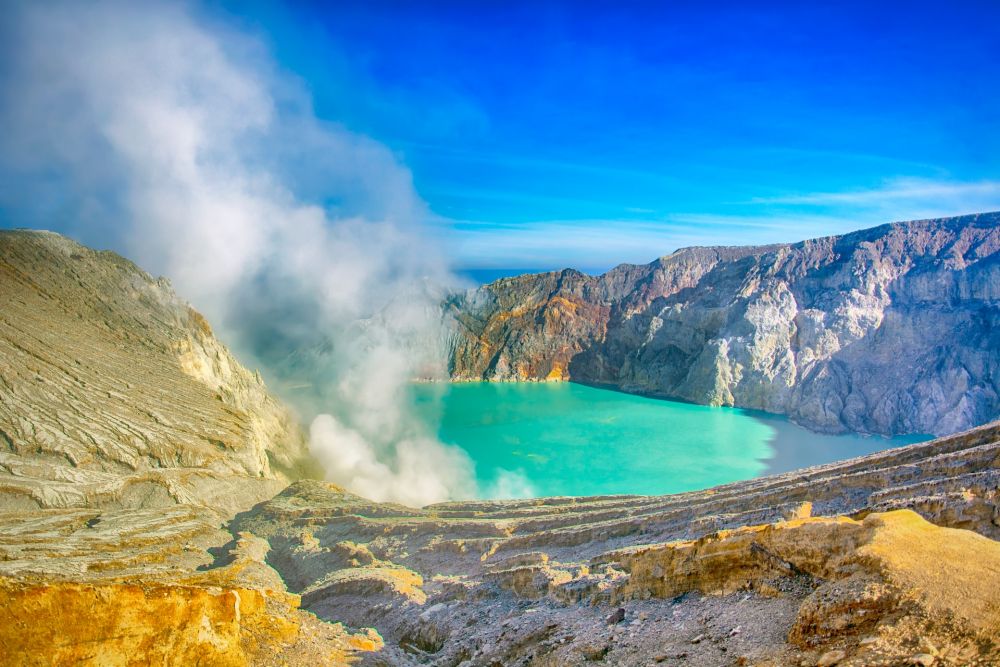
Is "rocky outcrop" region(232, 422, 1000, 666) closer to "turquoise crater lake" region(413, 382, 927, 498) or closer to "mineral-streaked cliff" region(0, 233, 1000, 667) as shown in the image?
"mineral-streaked cliff" region(0, 233, 1000, 667)

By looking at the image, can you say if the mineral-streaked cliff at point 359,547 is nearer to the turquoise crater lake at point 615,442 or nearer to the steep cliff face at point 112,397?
the steep cliff face at point 112,397

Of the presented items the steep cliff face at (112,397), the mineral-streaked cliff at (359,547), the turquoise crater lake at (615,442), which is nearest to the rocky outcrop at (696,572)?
the mineral-streaked cliff at (359,547)

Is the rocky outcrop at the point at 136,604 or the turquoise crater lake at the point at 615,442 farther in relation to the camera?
the turquoise crater lake at the point at 615,442

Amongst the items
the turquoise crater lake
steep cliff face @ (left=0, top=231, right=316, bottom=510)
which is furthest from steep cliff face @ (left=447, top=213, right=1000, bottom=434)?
steep cliff face @ (left=0, top=231, right=316, bottom=510)

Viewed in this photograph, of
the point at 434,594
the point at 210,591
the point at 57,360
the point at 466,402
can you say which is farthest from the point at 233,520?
the point at 466,402

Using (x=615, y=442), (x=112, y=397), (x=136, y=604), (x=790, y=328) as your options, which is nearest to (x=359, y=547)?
(x=136, y=604)
